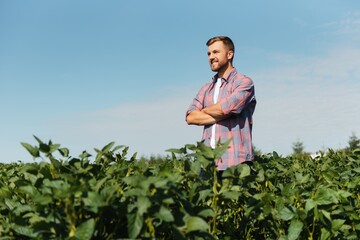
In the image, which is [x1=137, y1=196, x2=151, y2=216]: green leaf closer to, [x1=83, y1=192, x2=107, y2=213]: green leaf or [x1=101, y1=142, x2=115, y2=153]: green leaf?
[x1=83, y1=192, x2=107, y2=213]: green leaf

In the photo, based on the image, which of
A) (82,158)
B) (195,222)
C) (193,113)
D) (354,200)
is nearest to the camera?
(195,222)

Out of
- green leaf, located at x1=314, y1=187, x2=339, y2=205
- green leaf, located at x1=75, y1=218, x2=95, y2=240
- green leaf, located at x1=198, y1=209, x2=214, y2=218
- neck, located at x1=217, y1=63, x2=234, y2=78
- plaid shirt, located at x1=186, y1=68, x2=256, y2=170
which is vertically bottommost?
green leaf, located at x1=75, y1=218, x2=95, y2=240

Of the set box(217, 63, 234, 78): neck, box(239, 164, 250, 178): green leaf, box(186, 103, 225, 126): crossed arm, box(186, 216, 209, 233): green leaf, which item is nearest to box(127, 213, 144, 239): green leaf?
box(186, 216, 209, 233): green leaf

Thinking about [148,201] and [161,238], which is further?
[161,238]

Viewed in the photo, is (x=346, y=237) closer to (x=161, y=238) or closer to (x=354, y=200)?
(x=354, y=200)

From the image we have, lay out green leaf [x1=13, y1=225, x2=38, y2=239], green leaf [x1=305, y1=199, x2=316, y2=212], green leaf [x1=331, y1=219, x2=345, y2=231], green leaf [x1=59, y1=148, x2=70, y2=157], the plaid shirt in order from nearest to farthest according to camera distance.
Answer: green leaf [x1=13, y1=225, x2=38, y2=239] → green leaf [x1=59, y1=148, x2=70, y2=157] → green leaf [x1=305, y1=199, x2=316, y2=212] → green leaf [x1=331, y1=219, x2=345, y2=231] → the plaid shirt

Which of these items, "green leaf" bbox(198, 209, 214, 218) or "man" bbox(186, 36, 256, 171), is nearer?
"green leaf" bbox(198, 209, 214, 218)

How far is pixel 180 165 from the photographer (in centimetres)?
390

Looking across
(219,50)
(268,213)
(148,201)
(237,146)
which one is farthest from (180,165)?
(219,50)

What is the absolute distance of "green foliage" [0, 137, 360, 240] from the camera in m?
2.50

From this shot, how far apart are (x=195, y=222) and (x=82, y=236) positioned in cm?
57

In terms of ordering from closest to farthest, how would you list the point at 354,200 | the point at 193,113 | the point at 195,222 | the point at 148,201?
the point at 148,201
the point at 195,222
the point at 354,200
the point at 193,113

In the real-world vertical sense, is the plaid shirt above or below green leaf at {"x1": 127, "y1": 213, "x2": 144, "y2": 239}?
above

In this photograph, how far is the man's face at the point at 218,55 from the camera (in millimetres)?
5309
